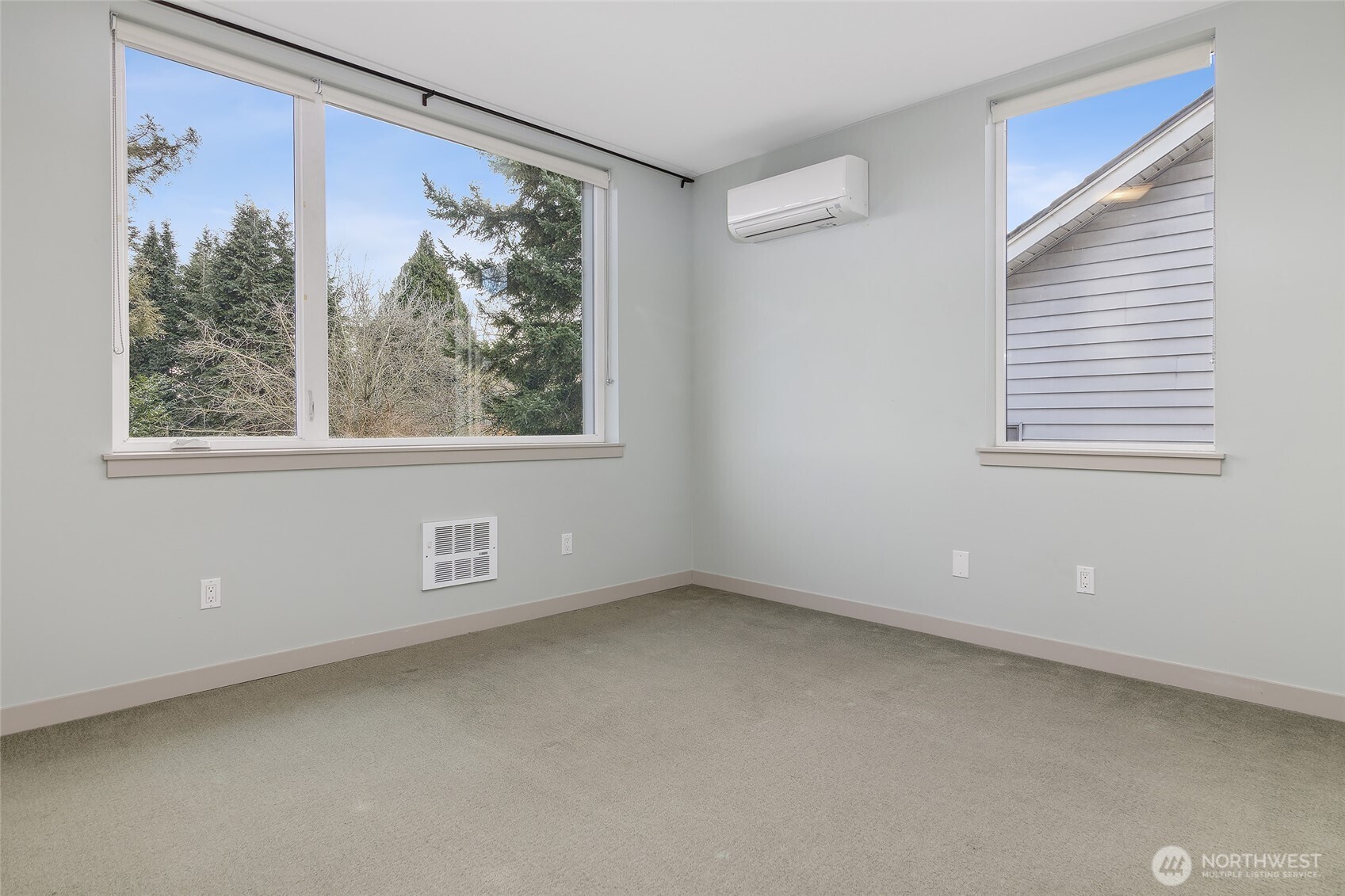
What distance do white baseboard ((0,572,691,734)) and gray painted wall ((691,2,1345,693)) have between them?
119 centimetres

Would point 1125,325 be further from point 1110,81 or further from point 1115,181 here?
point 1110,81

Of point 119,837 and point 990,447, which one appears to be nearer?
point 119,837

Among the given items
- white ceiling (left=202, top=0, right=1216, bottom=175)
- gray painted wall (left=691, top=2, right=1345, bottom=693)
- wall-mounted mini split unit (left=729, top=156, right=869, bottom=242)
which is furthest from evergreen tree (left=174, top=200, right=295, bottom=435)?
gray painted wall (left=691, top=2, right=1345, bottom=693)

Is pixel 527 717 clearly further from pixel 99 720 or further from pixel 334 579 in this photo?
pixel 99 720

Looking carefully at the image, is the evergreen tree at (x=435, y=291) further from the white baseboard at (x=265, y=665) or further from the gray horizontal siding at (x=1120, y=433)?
the gray horizontal siding at (x=1120, y=433)

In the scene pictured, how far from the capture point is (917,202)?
3447mm

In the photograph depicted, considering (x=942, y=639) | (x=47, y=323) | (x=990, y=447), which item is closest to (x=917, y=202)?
(x=990, y=447)

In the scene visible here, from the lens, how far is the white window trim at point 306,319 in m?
2.54

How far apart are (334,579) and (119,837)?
1.35 m

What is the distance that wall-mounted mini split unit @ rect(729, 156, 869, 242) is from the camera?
351 centimetres

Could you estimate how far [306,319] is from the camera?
299cm

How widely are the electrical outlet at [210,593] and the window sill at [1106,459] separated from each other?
314 centimetres

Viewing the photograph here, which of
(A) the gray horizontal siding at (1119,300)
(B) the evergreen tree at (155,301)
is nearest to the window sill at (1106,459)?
(A) the gray horizontal siding at (1119,300)

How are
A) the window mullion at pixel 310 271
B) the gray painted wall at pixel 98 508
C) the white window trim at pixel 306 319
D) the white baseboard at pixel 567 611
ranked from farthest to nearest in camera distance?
the window mullion at pixel 310 271 → the white window trim at pixel 306 319 → the white baseboard at pixel 567 611 → the gray painted wall at pixel 98 508
